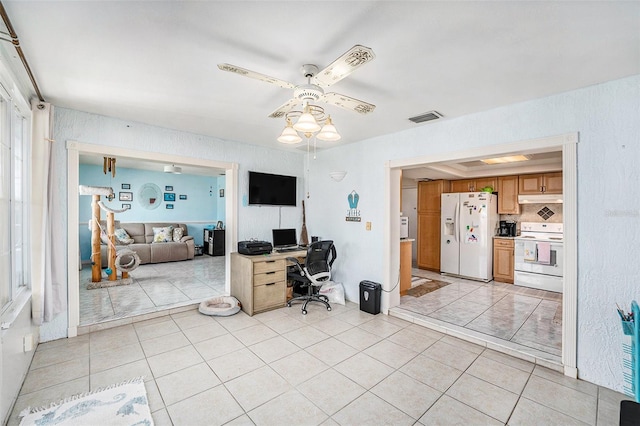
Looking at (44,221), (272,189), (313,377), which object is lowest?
(313,377)

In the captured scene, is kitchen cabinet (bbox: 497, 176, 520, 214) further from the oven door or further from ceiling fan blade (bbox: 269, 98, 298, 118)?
ceiling fan blade (bbox: 269, 98, 298, 118)

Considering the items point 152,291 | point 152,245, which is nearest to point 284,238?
point 152,291

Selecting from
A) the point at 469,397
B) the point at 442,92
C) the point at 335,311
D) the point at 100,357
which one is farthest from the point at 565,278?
the point at 100,357

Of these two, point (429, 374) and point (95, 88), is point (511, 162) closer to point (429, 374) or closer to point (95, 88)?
point (429, 374)

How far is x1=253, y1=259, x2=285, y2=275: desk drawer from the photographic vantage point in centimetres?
371

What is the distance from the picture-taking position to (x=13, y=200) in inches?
89.0

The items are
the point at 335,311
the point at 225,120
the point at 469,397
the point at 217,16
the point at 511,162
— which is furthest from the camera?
the point at 511,162

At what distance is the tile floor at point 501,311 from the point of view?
9.82 feet

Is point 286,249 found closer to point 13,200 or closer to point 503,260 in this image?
point 13,200

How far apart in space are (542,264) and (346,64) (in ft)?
17.5

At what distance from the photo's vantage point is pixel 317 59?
195cm

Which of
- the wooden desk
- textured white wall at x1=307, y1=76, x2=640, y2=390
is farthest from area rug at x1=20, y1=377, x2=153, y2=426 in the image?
textured white wall at x1=307, y1=76, x2=640, y2=390

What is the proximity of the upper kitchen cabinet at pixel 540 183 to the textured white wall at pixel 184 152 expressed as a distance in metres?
4.34

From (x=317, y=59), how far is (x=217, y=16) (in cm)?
Result: 68
